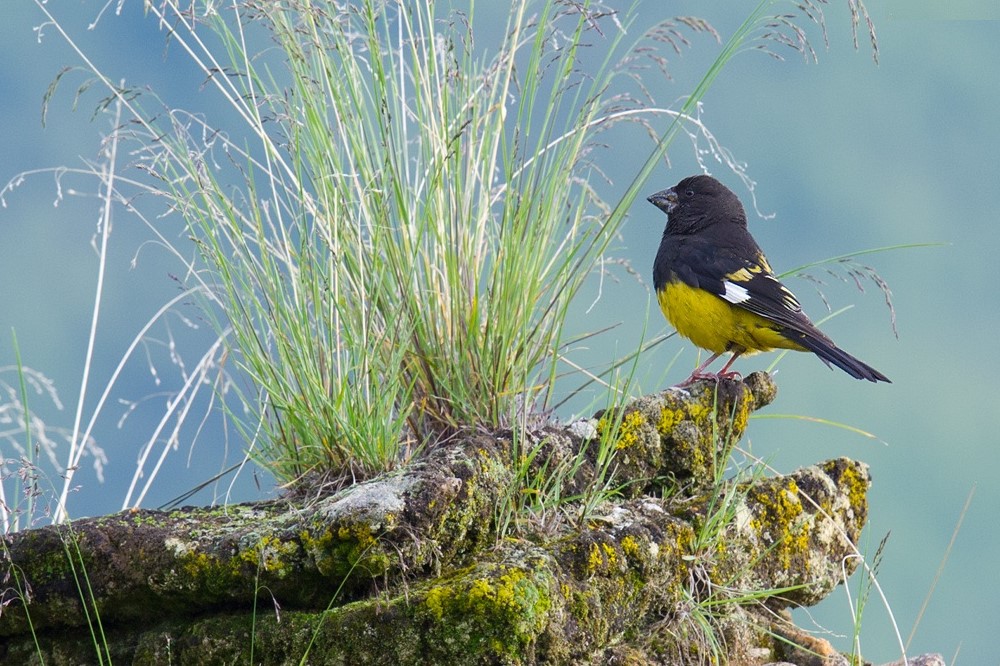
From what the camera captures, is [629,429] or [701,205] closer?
[629,429]

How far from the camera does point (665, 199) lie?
6.39 metres

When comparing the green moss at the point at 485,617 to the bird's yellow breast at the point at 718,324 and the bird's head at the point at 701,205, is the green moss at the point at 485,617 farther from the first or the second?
the bird's head at the point at 701,205

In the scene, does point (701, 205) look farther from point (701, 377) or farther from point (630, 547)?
point (630, 547)

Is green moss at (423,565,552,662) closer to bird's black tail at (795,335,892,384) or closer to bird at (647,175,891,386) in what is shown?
bird at (647,175,891,386)

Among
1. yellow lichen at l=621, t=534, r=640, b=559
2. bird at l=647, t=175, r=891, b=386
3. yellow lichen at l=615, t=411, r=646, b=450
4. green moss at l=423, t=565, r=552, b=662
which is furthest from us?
bird at l=647, t=175, r=891, b=386

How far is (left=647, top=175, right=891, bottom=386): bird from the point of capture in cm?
541

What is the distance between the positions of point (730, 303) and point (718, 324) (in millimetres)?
134

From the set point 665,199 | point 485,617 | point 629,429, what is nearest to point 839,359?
point 629,429

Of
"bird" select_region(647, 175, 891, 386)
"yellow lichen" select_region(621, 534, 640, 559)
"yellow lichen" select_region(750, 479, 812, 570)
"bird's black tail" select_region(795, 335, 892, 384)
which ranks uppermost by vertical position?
"bird" select_region(647, 175, 891, 386)

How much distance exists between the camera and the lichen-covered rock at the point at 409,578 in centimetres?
346

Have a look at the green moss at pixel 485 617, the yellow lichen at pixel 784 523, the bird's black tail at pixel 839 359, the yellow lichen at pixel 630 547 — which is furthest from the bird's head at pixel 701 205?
the green moss at pixel 485 617

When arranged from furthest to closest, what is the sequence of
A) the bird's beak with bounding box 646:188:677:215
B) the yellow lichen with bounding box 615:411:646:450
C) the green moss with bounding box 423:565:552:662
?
the bird's beak with bounding box 646:188:677:215, the yellow lichen with bounding box 615:411:646:450, the green moss with bounding box 423:565:552:662

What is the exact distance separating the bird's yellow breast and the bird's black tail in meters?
0.13

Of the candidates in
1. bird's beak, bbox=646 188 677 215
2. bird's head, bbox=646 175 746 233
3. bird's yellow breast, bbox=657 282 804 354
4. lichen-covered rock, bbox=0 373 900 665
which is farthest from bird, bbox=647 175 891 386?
lichen-covered rock, bbox=0 373 900 665
